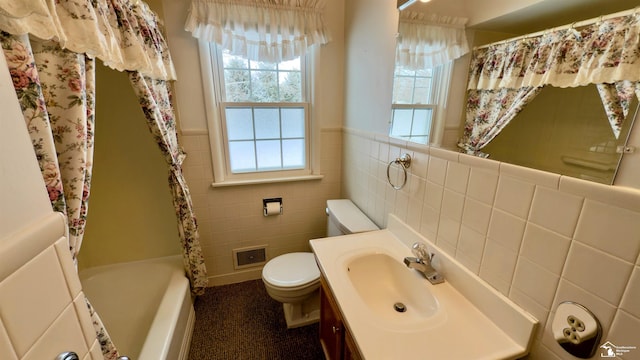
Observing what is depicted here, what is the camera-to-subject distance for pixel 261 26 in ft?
5.55

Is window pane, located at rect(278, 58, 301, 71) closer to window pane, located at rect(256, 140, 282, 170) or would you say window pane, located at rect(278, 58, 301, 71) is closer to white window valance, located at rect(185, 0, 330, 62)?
white window valance, located at rect(185, 0, 330, 62)

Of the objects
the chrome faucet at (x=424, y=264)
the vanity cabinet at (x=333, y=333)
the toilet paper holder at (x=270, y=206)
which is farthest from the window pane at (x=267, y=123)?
the chrome faucet at (x=424, y=264)

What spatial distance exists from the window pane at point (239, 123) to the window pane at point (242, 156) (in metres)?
0.05

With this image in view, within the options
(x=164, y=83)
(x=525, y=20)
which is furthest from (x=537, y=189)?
(x=164, y=83)

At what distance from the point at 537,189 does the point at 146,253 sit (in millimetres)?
2410

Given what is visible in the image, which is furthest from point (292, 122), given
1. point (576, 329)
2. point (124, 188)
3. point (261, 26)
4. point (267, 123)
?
point (576, 329)

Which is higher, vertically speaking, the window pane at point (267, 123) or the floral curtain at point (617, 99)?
the floral curtain at point (617, 99)

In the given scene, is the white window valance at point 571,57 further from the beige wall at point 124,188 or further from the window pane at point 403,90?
the beige wall at point 124,188

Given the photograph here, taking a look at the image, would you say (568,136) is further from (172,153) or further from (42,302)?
(172,153)

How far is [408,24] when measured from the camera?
48.1 inches

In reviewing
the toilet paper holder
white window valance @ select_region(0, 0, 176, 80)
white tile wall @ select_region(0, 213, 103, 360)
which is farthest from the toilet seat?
white window valance @ select_region(0, 0, 176, 80)

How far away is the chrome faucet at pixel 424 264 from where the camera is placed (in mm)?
1037

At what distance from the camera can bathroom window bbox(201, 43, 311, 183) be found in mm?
1828

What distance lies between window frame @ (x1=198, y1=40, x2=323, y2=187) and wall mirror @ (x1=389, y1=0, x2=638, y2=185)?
1297 millimetres
